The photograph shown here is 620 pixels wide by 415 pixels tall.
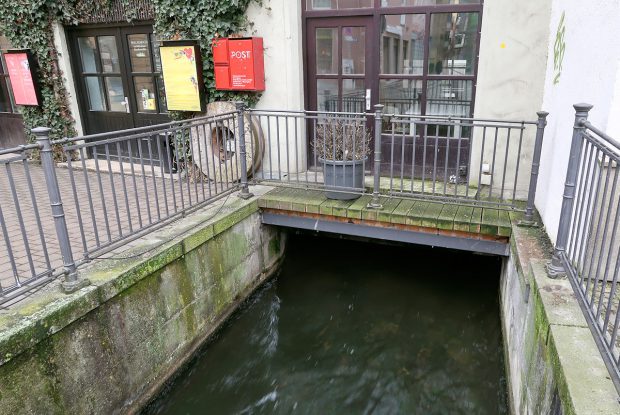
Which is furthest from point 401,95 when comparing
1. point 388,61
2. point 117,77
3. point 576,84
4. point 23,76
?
point 23,76

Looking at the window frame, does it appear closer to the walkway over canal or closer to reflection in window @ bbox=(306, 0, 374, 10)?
reflection in window @ bbox=(306, 0, 374, 10)

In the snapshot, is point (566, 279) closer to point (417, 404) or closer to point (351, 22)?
point (417, 404)

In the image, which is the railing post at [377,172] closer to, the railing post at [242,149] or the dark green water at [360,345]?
the dark green water at [360,345]

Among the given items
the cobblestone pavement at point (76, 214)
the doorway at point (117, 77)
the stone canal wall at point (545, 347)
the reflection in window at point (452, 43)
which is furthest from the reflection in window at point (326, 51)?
the stone canal wall at point (545, 347)

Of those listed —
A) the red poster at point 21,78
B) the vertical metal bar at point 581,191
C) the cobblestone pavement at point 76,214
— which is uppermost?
the red poster at point 21,78

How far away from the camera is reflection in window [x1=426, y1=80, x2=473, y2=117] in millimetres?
5418

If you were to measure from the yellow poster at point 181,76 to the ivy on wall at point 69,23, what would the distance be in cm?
18

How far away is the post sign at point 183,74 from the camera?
5996 millimetres

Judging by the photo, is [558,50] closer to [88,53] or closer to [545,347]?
[545,347]

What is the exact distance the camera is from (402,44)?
5559 mm

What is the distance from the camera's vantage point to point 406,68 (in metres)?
5.62

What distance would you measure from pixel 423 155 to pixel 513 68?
1.46 m

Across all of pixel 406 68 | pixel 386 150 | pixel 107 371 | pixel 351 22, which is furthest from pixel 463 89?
pixel 107 371

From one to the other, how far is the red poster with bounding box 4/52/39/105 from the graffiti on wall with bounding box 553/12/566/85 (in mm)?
7716
